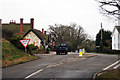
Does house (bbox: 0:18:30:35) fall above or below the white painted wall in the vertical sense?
above

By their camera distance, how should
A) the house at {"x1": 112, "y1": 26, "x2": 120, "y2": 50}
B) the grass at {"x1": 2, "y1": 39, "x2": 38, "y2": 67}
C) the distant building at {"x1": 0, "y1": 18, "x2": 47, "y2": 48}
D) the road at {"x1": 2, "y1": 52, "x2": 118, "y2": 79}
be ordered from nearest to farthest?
the road at {"x1": 2, "y1": 52, "x2": 118, "y2": 79}, the grass at {"x1": 2, "y1": 39, "x2": 38, "y2": 67}, the distant building at {"x1": 0, "y1": 18, "x2": 47, "y2": 48}, the house at {"x1": 112, "y1": 26, "x2": 120, "y2": 50}

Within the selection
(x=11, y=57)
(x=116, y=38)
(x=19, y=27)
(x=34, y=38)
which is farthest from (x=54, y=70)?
(x=116, y=38)

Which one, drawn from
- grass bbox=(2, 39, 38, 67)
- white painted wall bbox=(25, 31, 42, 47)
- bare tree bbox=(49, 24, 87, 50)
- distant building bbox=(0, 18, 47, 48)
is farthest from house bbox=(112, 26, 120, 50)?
grass bbox=(2, 39, 38, 67)

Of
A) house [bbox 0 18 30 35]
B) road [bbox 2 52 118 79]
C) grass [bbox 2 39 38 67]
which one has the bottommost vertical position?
road [bbox 2 52 118 79]

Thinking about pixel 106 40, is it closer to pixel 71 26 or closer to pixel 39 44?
pixel 71 26

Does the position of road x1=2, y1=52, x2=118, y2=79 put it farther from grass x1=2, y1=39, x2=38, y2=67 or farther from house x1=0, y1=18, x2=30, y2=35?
house x1=0, y1=18, x2=30, y2=35

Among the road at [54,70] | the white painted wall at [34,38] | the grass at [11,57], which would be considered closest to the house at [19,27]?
the white painted wall at [34,38]

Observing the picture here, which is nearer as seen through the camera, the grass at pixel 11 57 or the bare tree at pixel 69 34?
the grass at pixel 11 57

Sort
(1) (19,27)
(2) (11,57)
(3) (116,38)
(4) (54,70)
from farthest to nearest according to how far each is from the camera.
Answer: (3) (116,38), (1) (19,27), (2) (11,57), (4) (54,70)

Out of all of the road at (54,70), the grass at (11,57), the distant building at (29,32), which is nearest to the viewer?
the road at (54,70)

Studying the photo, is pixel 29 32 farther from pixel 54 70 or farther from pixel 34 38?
pixel 54 70

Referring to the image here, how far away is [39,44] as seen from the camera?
175 feet

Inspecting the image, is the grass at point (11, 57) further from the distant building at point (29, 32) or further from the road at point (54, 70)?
the distant building at point (29, 32)

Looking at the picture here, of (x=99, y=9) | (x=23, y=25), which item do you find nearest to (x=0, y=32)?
(x=99, y=9)
